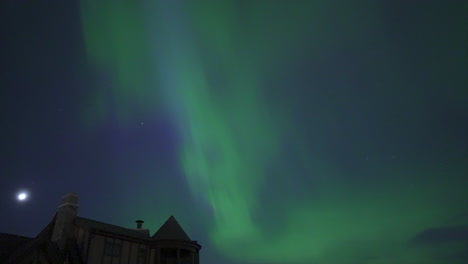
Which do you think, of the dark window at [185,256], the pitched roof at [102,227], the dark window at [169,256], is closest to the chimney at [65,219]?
the pitched roof at [102,227]

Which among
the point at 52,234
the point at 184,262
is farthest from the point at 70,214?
the point at 184,262

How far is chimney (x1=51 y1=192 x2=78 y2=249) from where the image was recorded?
74.6 feet

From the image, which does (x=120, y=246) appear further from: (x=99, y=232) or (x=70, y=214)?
(x=70, y=214)

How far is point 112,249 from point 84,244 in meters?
2.13

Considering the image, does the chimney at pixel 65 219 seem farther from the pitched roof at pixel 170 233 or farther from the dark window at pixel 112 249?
the pitched roof at pixel 170 233

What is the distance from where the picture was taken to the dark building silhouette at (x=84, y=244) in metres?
19.5

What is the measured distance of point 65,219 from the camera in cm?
2331

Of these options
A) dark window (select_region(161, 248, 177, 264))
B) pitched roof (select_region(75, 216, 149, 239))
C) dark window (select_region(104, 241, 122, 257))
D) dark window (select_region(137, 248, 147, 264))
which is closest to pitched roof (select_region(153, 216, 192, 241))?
dark window (select_region(161, 248, 177, 264))

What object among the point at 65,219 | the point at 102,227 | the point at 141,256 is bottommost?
the point at 141,256

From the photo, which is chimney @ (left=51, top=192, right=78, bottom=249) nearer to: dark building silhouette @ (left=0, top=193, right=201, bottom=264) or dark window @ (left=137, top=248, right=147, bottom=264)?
dark building silhouette @ (left=0, top=193, right=201, bottom=264)

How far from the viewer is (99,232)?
23.2 m

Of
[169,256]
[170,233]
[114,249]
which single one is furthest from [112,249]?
[169,256]

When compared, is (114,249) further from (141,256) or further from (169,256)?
(169,256)

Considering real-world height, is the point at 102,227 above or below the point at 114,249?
above
